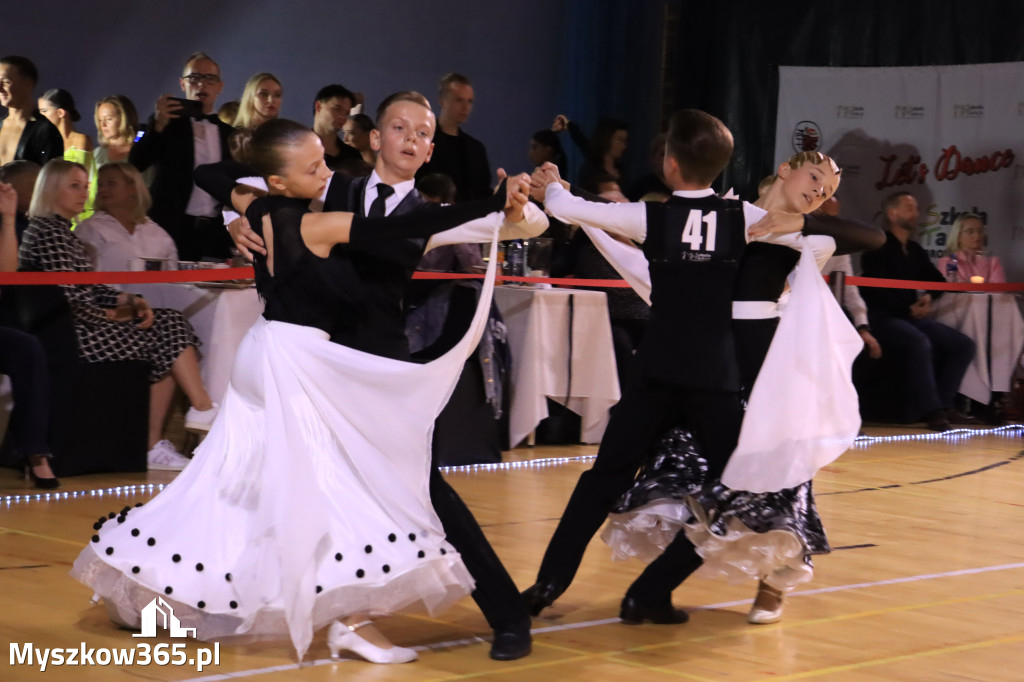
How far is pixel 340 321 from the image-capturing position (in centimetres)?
374

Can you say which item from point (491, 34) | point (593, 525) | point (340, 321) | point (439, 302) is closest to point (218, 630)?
point (340, 321)

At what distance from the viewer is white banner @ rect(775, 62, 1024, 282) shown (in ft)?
36.7

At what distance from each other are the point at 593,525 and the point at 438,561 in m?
0.77

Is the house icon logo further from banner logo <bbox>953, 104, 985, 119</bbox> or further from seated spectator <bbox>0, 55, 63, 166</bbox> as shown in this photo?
banner logo <bbox>953, 104, 985, 119</bbox>

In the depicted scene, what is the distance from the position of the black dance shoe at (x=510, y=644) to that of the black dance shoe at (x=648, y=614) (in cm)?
52

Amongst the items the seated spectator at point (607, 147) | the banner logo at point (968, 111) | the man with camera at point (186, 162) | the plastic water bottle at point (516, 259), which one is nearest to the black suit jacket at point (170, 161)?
the man with camera at point (186, 162)

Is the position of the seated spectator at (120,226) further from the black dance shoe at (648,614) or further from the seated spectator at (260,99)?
the black dance shoe at (648,614)

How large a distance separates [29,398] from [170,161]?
208cm

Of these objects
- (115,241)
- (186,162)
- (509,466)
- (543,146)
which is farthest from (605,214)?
(543,146)

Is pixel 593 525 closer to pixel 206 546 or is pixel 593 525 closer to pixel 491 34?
pixel 206 546

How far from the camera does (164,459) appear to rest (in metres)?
6.88

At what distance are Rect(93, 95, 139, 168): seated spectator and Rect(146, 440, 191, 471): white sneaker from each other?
7.76 ft

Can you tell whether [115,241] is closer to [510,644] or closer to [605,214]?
[605,214]

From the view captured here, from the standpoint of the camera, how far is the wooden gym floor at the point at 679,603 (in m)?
3.58
